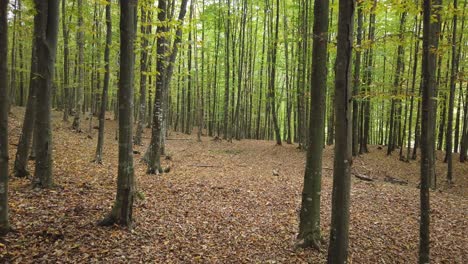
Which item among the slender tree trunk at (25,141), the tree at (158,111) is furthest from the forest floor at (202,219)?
the tree at (158,111)

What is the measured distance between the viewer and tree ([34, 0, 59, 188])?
21.9 ft

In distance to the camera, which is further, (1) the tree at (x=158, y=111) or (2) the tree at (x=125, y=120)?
(1) the tree at (x=158, y=111)

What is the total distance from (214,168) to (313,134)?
8.47m

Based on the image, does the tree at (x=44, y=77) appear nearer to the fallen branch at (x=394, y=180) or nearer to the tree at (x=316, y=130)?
the tree at (x=316, y=130)

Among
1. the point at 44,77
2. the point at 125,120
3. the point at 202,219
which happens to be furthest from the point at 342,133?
the point at 44,77

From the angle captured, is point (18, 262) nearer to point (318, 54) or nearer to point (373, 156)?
point (318, 54)

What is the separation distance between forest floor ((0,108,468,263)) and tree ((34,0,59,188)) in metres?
0.76

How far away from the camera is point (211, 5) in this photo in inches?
881

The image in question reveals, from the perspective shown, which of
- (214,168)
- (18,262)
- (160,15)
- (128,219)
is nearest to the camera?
(18,262)

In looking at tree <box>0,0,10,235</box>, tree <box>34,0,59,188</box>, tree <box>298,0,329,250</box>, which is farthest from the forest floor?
tree <box>0,0,10,235</box>

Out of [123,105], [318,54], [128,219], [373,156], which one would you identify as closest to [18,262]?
[128,219]

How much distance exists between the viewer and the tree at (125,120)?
557 centimetres

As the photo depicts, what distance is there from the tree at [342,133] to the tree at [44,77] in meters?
6.39

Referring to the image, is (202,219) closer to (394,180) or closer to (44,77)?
(44,77)
